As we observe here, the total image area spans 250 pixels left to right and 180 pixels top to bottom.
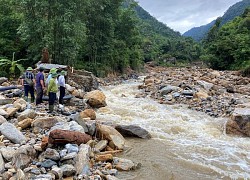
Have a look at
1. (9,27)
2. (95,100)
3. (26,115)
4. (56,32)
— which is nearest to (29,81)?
(26,115)

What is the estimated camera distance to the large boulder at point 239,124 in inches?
401

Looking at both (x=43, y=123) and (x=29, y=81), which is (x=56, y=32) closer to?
(x=29, y=81)

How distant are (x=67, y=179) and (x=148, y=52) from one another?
63288 mm

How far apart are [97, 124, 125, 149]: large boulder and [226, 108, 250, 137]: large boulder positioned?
4.81 m

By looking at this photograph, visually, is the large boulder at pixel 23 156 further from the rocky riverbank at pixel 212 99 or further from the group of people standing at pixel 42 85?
the rocky riverbank at pixel 212 99

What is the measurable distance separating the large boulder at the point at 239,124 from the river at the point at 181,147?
1.10ft

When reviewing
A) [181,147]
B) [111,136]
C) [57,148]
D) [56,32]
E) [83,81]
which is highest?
[56,32]

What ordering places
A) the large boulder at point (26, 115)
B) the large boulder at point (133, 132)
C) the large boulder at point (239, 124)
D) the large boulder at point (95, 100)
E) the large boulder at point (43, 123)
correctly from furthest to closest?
the large boulder at point (95, 100)
the large boulder at point (239, 124)
the large boulder at point (133, 132)
the large boulder at point (26, 115)
the large boulder at point (43, 123)

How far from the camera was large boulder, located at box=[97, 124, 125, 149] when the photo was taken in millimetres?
8031

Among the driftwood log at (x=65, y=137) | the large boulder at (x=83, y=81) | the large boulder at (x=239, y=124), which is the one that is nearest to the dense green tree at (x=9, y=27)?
the large boulder at (x=83, y=81)

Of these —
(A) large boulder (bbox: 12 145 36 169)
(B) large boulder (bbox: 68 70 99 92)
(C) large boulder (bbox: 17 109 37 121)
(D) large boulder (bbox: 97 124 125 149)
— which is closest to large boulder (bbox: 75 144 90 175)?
(A) large boulder (bbox: 12 145 36 169)

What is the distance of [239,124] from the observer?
34.1ft

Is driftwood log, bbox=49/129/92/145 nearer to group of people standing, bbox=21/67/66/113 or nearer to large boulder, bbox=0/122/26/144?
large boulder, bbox=0/122/26/144

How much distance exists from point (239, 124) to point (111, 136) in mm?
5481
